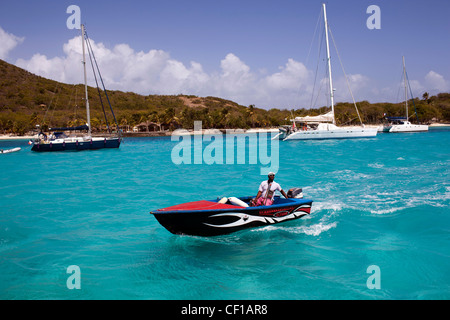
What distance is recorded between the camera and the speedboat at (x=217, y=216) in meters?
9.48

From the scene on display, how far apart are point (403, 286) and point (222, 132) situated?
324 ft

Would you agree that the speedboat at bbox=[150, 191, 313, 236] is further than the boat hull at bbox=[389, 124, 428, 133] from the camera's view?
No

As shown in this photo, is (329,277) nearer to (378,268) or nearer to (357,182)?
(378,268)

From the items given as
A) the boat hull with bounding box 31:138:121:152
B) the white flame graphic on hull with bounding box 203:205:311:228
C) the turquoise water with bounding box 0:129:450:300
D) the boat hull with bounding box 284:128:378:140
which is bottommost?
the turquoise water with bounding box 0:129:450:300

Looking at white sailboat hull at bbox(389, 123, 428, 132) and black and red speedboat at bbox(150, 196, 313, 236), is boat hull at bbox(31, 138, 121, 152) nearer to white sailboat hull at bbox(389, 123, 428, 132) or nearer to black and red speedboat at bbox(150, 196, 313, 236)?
black and red speedboat at bbox(150, 196, 313, 236)

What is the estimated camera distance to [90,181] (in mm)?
23188

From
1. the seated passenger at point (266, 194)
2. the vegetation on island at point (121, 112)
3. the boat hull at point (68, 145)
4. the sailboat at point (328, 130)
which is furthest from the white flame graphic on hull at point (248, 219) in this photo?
the vegetation on island at point (121, 112)

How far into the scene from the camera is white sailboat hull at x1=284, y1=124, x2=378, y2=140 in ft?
178

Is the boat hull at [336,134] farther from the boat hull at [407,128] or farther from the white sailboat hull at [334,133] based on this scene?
the boat hull at [407,128]

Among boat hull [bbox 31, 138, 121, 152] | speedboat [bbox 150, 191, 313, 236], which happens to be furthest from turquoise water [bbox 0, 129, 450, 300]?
boat hull [bbox 31, 138, 121, 152]

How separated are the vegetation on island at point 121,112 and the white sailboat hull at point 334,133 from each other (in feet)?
136

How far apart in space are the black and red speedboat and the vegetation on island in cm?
8679
